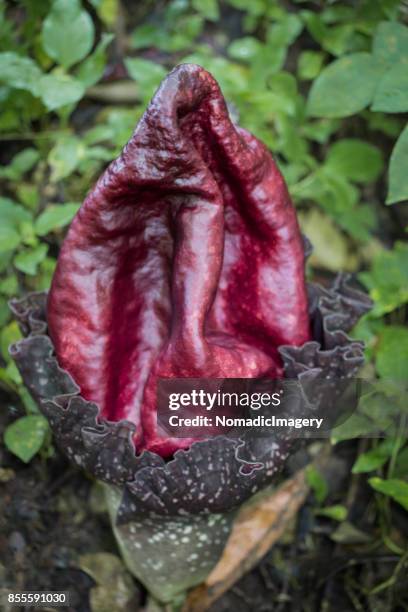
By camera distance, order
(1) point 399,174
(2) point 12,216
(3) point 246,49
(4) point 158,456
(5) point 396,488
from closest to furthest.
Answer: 1. (4) point 158,456
2. (1) point 399,174
3. (5) point 396,488
4. (2) point 12,216
5. (3) point 246,49

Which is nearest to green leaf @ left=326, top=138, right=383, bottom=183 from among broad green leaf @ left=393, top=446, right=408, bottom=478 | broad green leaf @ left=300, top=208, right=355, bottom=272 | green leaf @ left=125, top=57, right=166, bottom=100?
broad green leaf @ left=300, top=208, right=355, bottom=272

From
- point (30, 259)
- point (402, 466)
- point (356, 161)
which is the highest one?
point (30, 259)

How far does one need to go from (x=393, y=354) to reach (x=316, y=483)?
525 mm

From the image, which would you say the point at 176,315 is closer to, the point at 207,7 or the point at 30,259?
the point at 30,259

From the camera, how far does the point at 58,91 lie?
2.08 m

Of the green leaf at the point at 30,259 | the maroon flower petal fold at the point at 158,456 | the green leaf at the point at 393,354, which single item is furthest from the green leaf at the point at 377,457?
the green leaf at the point at 30,259

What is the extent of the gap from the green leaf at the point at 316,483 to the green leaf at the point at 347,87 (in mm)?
1217

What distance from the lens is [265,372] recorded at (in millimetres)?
1725

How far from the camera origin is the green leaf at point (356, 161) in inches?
109

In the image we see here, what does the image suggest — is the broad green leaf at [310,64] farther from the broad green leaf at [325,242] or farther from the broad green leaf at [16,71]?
the broad green leaf at [16,71]

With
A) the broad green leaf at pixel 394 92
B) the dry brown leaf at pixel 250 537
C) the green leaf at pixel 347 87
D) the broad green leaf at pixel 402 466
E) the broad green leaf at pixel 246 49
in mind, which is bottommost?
the dry brown leaf at pixel 250 537

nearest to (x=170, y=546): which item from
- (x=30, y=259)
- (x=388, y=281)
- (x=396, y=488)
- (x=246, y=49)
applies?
(x=396, y=488)

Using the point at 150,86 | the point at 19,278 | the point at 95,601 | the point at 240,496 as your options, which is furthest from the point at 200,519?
the point at 150,86

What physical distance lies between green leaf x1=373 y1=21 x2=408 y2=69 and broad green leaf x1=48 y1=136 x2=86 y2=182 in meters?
1.01
